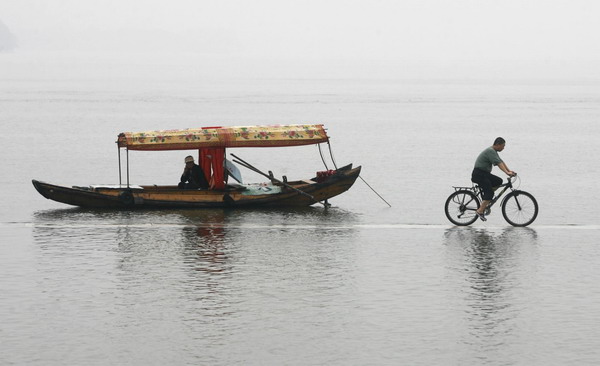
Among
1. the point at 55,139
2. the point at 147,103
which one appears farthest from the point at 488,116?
the point at 55,139

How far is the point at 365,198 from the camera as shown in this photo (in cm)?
2647

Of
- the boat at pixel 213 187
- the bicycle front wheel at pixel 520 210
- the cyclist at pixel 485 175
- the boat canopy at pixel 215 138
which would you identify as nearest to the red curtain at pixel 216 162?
the boat at pixel 213 187

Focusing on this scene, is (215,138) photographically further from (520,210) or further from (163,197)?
(520,210)

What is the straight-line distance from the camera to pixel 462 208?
2028 cm

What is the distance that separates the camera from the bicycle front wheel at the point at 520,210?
66.3 ft

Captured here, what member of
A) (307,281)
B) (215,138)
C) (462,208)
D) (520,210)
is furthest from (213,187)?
(307,281)

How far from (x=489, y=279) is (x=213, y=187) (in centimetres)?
954

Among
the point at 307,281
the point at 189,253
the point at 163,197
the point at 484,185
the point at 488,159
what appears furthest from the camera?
the point at 163,197

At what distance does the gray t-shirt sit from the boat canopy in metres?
4.20

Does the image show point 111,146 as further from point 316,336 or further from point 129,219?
point 316,336

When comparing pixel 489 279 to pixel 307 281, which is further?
pixel 489 279

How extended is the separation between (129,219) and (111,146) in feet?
81.6

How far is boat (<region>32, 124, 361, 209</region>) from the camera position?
2245cm

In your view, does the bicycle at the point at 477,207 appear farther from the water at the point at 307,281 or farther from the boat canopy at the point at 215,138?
the boat canopy at the point at 215,138
